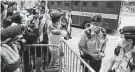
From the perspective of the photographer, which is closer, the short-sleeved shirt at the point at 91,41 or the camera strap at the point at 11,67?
the camera strap at the point at 11,67

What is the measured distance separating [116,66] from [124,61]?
221 mm

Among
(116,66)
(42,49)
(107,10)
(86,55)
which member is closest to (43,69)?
(42,49)

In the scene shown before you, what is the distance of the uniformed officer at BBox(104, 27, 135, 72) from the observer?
277cm

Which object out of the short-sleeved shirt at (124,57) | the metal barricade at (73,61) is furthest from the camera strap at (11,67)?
the short-sleeved shirt at (124,57)

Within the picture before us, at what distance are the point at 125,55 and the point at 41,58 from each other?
2643 millimetres

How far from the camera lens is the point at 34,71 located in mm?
5211

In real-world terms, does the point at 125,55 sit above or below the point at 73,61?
above

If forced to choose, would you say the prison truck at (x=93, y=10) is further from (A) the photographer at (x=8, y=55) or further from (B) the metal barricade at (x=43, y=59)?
(A) the photographer at (x=8, y=55)

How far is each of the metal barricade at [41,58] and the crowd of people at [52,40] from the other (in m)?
0.03

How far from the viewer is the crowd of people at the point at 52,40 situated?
2103 millimetres

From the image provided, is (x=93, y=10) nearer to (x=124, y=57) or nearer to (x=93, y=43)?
(x=93, y=43)

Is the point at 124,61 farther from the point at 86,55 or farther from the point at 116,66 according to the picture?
the point at 86,55

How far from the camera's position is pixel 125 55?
286 cm

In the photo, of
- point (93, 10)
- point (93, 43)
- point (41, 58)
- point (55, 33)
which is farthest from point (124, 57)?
point (93, 10)
